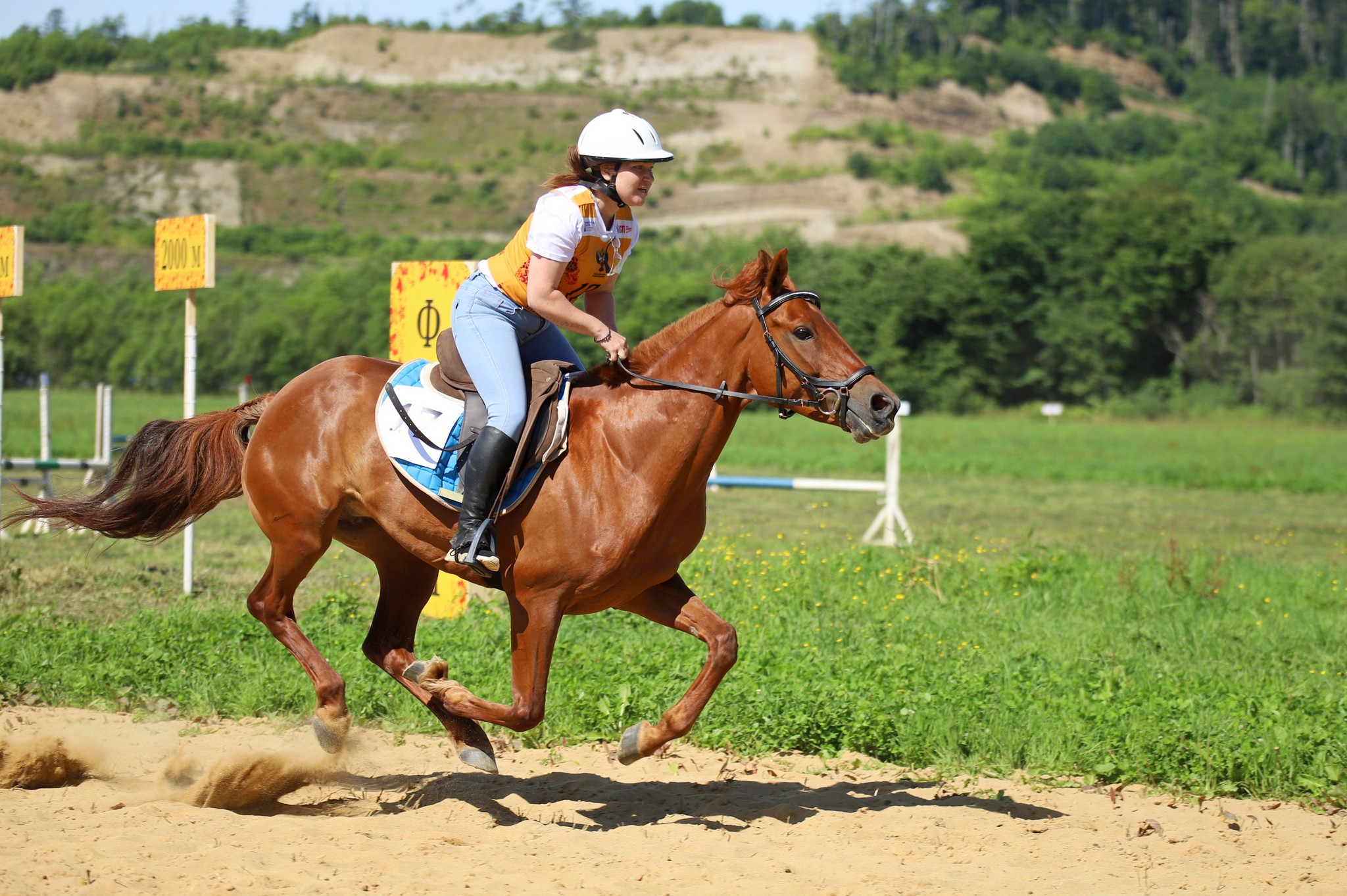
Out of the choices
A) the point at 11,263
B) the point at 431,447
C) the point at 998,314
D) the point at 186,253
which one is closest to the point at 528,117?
the point at 998,314

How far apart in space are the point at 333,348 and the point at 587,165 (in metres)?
58.9

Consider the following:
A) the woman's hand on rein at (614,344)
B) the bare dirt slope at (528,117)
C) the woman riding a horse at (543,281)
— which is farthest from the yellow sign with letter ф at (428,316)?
the bare dirt slope at (528,117)

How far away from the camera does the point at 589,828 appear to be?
5766 mm

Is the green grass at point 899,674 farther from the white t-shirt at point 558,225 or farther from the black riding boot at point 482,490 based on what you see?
the white t-shirt at point 558,225

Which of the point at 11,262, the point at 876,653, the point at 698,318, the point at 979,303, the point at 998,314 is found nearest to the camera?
the point at 698,318

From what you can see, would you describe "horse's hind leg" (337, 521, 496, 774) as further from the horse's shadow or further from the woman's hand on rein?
the woman's hand on rein

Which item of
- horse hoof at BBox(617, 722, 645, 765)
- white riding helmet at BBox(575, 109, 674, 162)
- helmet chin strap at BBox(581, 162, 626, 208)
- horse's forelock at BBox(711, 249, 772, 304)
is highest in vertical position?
white riding helmet at BBox(575, 109, 674, 162)

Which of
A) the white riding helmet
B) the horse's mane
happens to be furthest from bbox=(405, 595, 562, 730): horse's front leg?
the white riding helmet

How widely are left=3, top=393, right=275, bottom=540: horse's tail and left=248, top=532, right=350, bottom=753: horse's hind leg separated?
782mm

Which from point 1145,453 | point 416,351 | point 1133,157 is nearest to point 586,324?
point 416,351

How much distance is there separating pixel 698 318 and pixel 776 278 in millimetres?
477

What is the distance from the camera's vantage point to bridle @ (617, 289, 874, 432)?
210 inches

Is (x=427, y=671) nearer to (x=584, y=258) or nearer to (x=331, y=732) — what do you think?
(x=331, y=732)

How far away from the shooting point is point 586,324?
18.2ft
